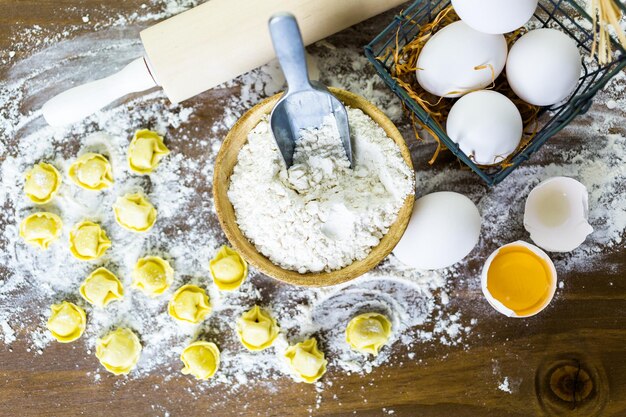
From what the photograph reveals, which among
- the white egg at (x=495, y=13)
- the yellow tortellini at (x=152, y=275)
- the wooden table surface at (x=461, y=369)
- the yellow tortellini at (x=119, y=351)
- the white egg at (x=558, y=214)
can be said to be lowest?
the wooden table surface at (x=461, y=369)

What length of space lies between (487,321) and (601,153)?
321 millimetres

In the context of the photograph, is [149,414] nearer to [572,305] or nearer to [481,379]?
[481,379]

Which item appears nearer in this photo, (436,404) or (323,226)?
(323,226)

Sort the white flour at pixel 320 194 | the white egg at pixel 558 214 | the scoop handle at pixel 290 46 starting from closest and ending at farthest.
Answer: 1. the scoop handle at pixel 290 46
2. the white flour at pixel 320 194
3. the white egg at pixel 558 214

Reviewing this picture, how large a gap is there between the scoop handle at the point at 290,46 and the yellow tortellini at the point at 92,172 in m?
0.36

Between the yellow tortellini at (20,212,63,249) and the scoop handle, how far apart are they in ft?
1.53

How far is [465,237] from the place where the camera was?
0.83 metres

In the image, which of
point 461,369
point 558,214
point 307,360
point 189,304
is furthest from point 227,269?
point 558,214

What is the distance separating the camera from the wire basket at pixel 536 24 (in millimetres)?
806

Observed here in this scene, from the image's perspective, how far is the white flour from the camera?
79 cm

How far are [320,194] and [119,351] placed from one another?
1.36ft

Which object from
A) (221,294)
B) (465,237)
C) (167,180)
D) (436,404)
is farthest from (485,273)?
(167,180)

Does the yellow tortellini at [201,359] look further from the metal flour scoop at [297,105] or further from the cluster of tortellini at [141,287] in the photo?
the metal flour scoop at [297,105]

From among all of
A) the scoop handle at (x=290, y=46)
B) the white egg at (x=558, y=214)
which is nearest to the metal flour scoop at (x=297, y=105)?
the scoop handle at (x=290, y=46)
